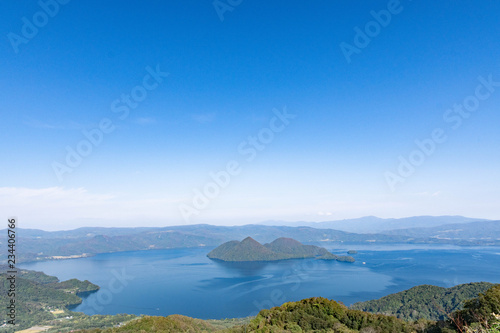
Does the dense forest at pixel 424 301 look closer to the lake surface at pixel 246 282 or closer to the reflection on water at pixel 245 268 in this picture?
the lake surface at pixel 246 282

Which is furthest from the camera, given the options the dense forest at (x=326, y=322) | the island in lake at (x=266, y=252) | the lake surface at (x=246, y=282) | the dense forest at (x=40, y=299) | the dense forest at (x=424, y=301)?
the island in lake at (x=266, y=252)

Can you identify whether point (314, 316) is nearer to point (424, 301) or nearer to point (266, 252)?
point (424, 301)

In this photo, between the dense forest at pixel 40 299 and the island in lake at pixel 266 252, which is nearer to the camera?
the dense forest at pixel 40 299

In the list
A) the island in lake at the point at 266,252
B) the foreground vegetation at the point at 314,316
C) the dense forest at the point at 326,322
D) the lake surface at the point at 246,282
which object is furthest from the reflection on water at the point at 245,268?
the dense forest at the point at 326,322

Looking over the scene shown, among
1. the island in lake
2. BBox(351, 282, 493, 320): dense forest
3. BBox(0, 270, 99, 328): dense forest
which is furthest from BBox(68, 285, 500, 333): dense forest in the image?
the island in lake

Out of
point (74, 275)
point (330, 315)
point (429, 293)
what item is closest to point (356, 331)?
point (330, 315)

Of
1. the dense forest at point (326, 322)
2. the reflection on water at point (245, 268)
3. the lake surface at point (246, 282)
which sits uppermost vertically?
the dense forest at point (326, 322)
